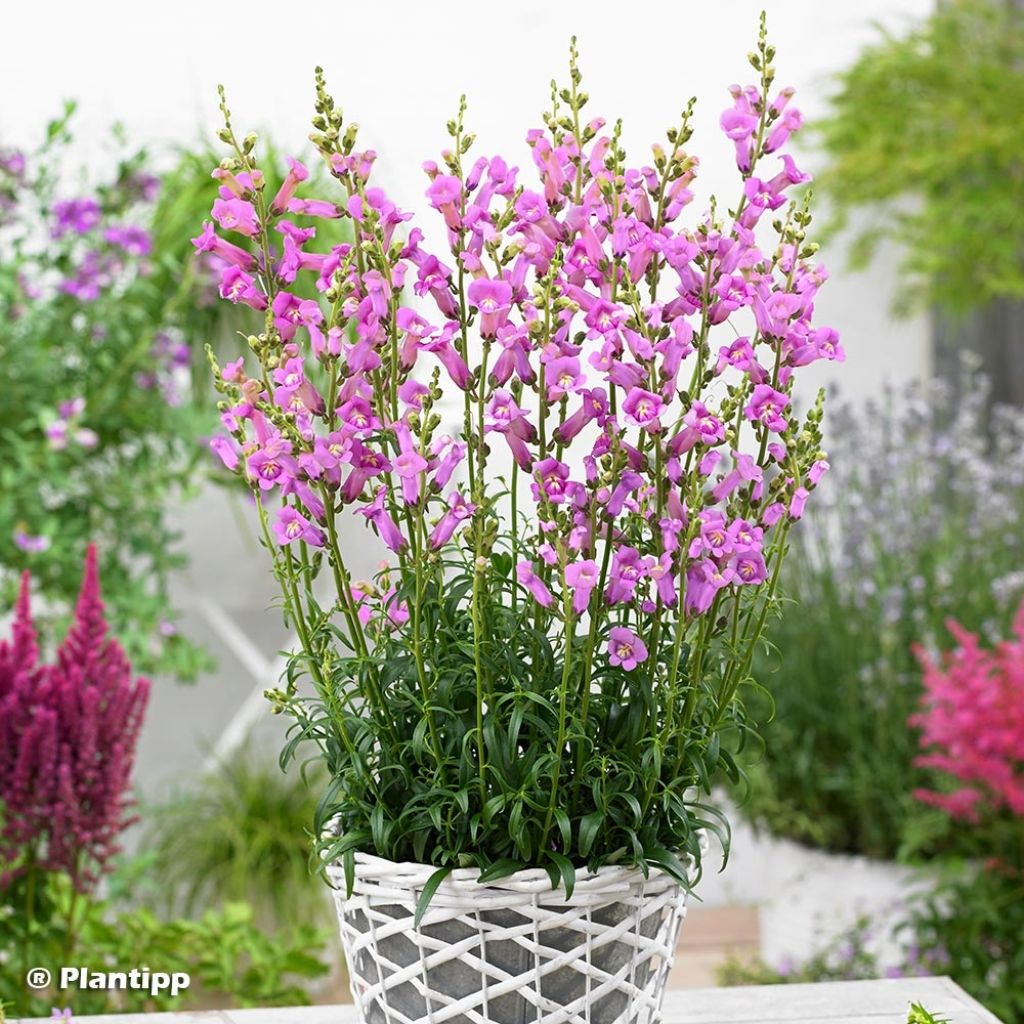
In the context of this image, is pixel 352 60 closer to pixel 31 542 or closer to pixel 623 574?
pixel 31 542

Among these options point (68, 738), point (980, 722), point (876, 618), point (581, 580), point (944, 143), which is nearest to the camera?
→ point (581, 580)

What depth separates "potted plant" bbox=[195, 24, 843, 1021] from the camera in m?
0.72

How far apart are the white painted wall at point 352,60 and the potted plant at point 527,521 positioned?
2.01 meters

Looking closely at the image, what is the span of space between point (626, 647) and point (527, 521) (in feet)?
0.33

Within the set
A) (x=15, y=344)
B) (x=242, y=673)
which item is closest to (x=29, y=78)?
(x=15, y=344)

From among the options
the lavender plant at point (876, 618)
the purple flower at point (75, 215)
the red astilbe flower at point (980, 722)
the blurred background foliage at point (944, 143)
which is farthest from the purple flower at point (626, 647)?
the blurred background foliage at point (944, 143)

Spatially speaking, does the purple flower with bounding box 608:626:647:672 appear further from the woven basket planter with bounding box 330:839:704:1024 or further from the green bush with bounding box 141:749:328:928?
the green bush with bounding box 141:749:328:928

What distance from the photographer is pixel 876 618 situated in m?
2.37

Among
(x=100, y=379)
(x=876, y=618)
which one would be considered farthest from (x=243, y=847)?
(x=876, y=618)

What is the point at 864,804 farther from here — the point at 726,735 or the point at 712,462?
the point at 712,462

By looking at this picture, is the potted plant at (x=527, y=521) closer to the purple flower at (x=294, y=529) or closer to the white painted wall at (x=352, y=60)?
the purple flower at (x=294, y=529)

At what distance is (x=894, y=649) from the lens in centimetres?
237

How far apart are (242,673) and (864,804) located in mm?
1443

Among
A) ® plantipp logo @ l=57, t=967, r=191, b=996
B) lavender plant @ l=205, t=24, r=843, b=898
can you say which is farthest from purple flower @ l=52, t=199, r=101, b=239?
lavender plant @ l=205, t=24, r=843, b=898
